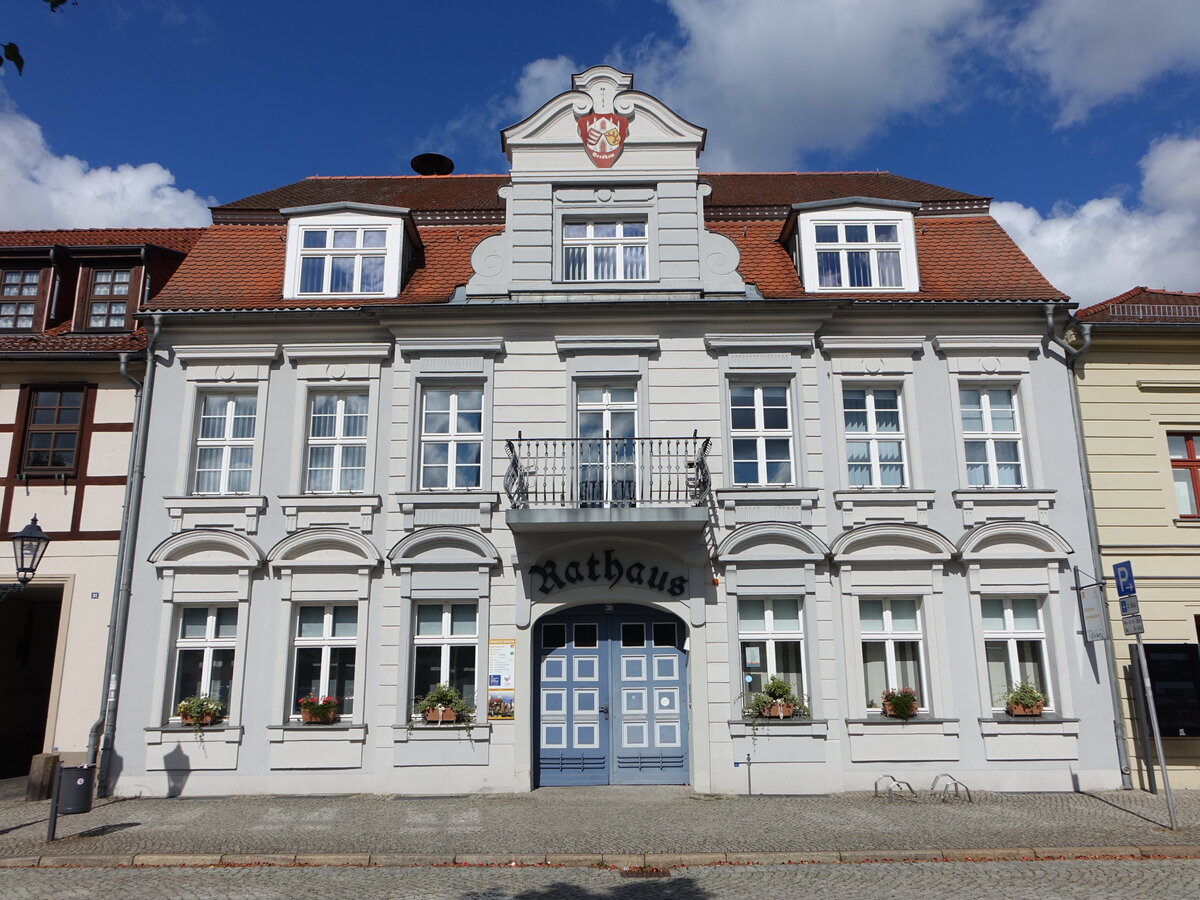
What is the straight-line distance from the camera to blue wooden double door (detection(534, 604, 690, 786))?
44.4ft

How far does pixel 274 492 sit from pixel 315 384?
1870 millimetres

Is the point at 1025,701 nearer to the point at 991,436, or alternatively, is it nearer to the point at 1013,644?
the point at 1013,644

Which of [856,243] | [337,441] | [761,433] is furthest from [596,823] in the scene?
[856,243]

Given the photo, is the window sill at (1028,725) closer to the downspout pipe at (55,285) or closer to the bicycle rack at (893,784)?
the bicycle rack at (893,784)

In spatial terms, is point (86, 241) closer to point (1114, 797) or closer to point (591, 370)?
point (591, 370)

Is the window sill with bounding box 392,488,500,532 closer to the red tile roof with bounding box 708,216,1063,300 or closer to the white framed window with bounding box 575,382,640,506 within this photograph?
the white framed window with bounding box 575,382,640,506

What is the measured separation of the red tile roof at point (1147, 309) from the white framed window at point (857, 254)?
3220 mm

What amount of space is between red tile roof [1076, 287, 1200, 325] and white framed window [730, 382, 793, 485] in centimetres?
524

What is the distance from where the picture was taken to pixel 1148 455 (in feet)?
48.4

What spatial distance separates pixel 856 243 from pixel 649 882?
10928 mm

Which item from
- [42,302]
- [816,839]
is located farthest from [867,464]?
[42,302]

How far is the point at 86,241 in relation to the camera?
60.2 feet

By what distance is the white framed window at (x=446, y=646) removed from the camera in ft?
45.1

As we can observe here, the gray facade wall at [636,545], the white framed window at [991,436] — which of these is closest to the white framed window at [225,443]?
the gray facade wall at [636,545]
